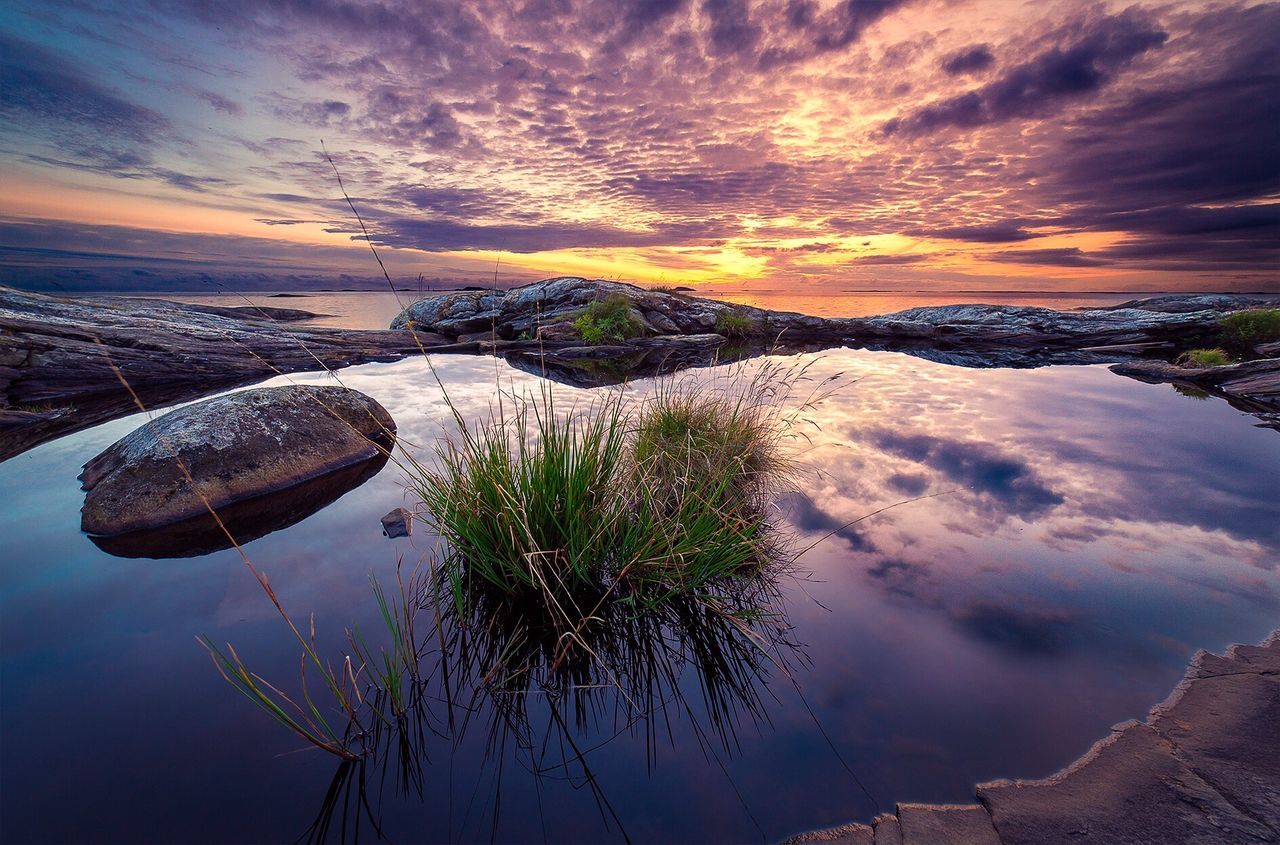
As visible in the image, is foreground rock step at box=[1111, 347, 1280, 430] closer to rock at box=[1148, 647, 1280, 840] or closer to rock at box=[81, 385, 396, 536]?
rock at box=[1148, 647, 1280, 840]

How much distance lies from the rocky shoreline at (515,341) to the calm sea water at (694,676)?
5.43 ft

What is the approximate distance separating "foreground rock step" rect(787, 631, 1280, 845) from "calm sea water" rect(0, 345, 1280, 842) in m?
0.09

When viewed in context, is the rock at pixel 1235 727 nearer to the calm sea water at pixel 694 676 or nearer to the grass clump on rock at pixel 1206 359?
the calm sea water at pixel 694 676

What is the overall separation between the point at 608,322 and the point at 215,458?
45.7 ft

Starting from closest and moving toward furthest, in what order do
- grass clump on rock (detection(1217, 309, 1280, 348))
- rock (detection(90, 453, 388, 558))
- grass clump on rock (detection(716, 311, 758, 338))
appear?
rock (detection(90, 453, 388, 558)) < grass clump on rock (detection(1217, 309, 1280, 348)) < grass clump on rock (detection(716, 311, 758, 338))

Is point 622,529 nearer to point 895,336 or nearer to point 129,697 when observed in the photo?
point 129,697

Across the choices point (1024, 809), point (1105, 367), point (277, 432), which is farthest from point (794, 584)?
point (1105, 367)

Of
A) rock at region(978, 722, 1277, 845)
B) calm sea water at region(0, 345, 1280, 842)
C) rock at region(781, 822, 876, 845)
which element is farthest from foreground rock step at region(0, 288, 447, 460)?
rock at region(978, 722, 1277, 845)

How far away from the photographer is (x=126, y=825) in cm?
198

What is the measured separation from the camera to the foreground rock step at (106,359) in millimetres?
7766

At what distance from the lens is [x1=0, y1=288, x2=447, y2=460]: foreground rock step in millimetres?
7766

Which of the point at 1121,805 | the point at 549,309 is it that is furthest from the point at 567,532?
the point at 549,309

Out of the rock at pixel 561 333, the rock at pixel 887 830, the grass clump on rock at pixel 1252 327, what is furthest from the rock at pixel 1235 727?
the grass clump on rock at pixel 1252 327

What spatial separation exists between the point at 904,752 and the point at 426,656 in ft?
8.06
